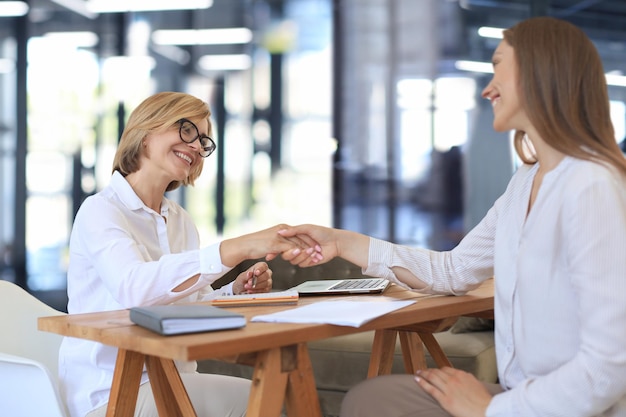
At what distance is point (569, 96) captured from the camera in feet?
5.37

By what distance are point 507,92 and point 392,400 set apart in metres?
0.74

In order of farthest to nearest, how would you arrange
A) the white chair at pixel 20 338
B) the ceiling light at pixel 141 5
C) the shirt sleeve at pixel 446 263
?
the ceiling light at pixel 141 5
the shirt sleeve at pixel 446 263
the white chair at pixel 20 338

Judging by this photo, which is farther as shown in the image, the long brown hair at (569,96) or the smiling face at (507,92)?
the smiling face at (507,92)

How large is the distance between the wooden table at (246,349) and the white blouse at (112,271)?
0.52ft

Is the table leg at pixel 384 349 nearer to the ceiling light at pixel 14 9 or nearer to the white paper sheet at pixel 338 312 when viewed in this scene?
the white paper sheet at pixel 338 312

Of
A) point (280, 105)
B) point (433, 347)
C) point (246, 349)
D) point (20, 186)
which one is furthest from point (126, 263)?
point (20, 186)

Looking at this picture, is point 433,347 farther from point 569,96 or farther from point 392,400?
point 569,96

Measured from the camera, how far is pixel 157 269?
6.93ft

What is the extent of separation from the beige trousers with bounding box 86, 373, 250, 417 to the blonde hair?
74cm

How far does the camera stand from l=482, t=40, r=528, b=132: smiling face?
176cm

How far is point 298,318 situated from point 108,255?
69 centimetres

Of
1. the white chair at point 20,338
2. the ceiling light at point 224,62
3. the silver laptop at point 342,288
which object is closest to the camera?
the white chair at point 20,338

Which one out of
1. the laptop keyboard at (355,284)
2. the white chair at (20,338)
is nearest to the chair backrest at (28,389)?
the white chair at (20,338)

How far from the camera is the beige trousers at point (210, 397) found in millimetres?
2154
